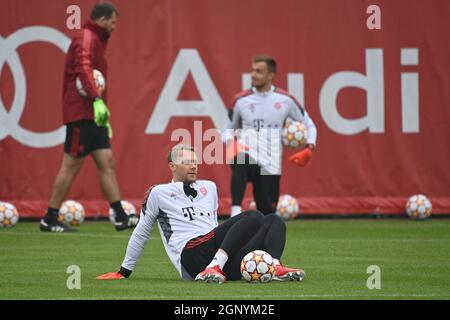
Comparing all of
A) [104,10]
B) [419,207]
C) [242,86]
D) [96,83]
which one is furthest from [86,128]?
[419,207]

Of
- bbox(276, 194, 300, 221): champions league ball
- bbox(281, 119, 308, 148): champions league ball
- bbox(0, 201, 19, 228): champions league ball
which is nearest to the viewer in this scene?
bbox(281, 119, 308, 148): champions league ball

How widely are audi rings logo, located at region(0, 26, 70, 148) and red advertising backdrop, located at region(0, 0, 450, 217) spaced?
0.05 feet

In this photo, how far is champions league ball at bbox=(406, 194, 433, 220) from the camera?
17375 millimetres

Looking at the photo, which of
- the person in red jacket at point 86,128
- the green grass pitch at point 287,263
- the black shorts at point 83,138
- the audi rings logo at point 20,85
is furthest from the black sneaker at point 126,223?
the audi rings logo at point 20,85

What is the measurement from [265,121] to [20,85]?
428 centimetres

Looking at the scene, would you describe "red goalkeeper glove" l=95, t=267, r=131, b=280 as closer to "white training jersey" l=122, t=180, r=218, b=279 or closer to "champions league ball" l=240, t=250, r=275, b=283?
"white training jersey" l=122, t=180, r=218, b=279

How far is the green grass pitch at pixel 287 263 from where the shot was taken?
342 inches

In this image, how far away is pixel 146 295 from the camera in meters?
8.49

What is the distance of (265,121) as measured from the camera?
14.6m

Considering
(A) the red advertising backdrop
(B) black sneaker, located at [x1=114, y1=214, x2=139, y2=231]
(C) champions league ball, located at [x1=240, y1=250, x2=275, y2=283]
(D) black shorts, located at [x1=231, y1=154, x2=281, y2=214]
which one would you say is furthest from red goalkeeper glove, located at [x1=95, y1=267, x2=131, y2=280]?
(A) the red advertising backdrop

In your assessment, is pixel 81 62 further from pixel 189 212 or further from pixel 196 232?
pixel 196 232

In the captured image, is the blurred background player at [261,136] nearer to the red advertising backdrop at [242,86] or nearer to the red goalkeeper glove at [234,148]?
the red goalkeeper glove at [234,148]

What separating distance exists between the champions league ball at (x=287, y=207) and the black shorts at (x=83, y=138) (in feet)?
11.4

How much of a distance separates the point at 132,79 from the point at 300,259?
6.30 m
